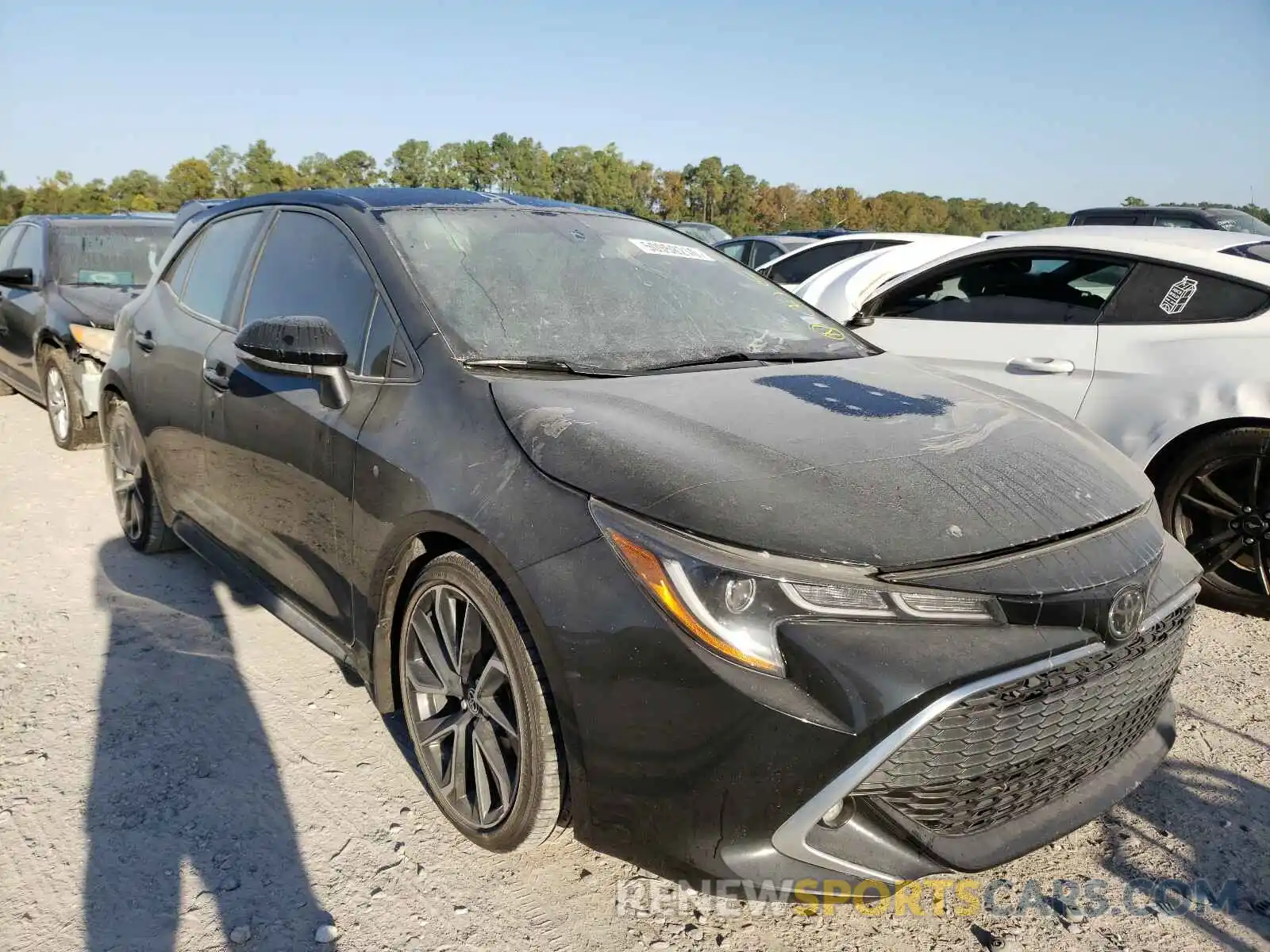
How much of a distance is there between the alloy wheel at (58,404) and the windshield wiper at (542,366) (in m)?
5.23

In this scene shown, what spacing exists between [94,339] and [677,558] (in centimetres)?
557

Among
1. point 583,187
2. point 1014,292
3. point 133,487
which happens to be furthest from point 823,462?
point 583,187

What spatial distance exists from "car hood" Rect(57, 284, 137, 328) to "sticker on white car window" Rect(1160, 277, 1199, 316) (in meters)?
6.00

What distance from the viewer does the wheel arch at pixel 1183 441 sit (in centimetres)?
357

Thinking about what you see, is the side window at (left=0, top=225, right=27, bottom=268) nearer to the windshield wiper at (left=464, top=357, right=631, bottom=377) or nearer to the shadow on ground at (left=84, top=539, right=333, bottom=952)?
the shadow on ground at (left=84, top=539, right=333, bottom=952)

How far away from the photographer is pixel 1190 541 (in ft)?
12.2

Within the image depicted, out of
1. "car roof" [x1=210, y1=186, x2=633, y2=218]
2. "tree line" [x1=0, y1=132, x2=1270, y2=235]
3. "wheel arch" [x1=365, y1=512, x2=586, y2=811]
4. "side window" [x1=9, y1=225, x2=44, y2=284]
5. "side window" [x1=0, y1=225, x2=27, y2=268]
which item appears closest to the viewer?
"wheel arch" [x1=365, y1=512, x2=586, y2=811]

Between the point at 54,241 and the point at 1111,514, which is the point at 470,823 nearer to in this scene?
the point at 1111,514

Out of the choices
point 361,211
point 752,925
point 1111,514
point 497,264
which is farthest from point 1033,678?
point 361,211

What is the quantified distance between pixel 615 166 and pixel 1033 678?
3493 inches

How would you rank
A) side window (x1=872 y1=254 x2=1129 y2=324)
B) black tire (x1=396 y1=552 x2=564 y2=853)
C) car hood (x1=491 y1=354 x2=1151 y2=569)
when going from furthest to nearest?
1. side window (x1=872 y1=254 x2=1129 y2=324)
2. black tire (x1=396 y1=552 x2=564 y2=853)
3. car hood (x1=491 y1=354 x2=1151 y2=569)

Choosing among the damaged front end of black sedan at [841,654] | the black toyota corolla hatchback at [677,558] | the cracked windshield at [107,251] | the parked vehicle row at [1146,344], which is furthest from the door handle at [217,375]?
the cracked windshield at [107,251]

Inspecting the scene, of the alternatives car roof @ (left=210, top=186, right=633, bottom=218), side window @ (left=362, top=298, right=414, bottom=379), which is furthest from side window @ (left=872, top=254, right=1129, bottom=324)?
side window @ (left=362, top=298, right=414, bottom=379)

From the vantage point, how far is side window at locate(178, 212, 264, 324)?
11.3 feet
